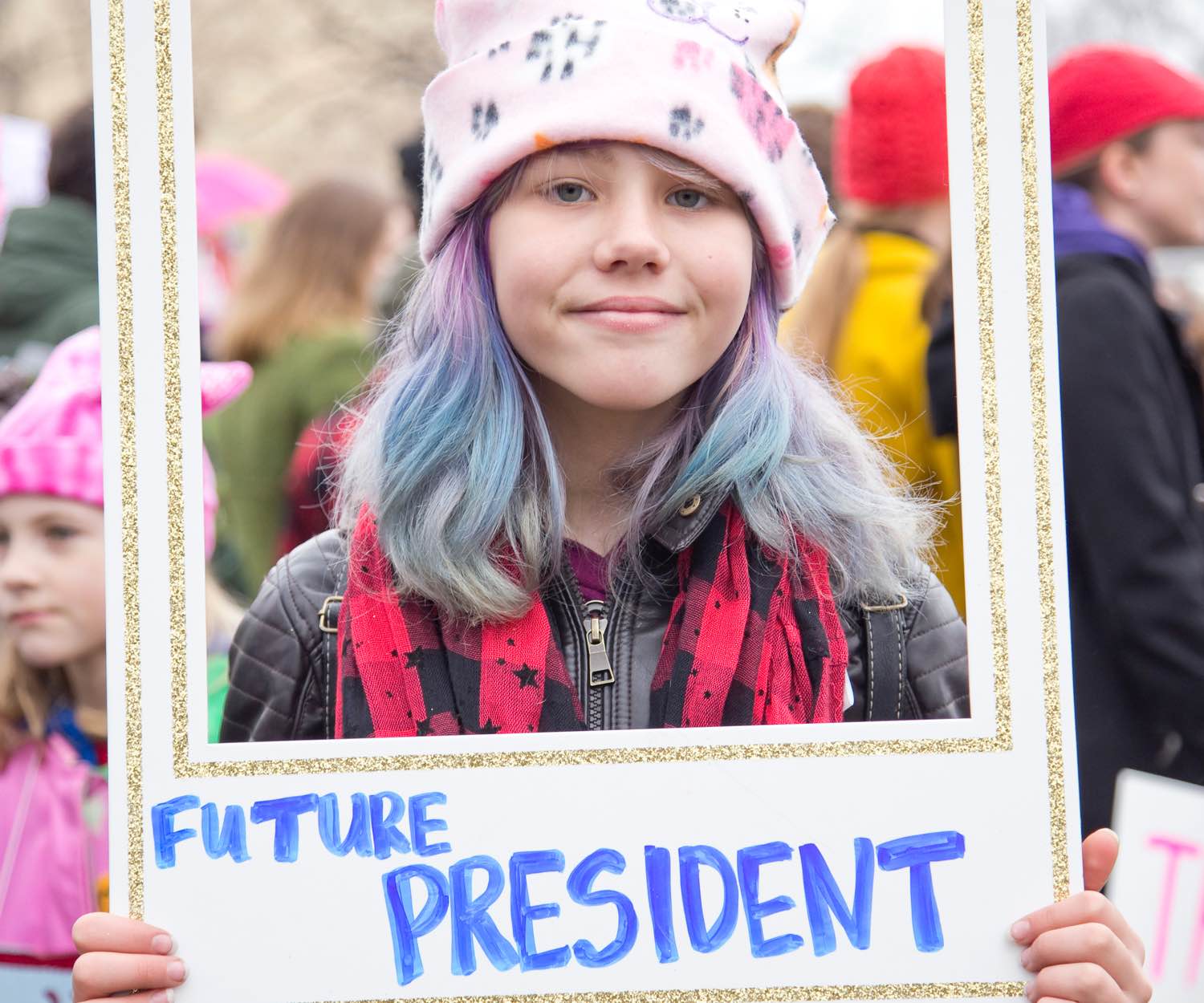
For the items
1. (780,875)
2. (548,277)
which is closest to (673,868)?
(780,875)

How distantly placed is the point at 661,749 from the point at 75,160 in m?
2.39

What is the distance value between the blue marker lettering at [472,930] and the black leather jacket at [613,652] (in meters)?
0.17

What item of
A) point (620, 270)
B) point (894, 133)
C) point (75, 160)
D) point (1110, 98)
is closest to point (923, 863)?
point (620, 270)

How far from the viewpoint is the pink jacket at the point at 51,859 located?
78.4 inches

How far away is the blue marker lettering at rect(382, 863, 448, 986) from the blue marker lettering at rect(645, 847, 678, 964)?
160mm

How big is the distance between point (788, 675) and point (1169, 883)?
1344 mm

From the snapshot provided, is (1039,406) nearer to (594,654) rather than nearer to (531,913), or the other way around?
(594,654)

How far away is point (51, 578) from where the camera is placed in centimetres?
191

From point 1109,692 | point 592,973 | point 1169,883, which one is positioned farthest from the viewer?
point 1169,883

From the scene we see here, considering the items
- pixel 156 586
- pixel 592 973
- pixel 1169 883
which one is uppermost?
pixel 156 586

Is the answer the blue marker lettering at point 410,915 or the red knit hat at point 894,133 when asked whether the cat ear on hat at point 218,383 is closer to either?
the blue marker lettering at point 410,915

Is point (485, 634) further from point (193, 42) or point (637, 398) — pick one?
point (193, 42)

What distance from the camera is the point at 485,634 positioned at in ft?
3.87

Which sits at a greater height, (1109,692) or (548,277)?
(548,277)
